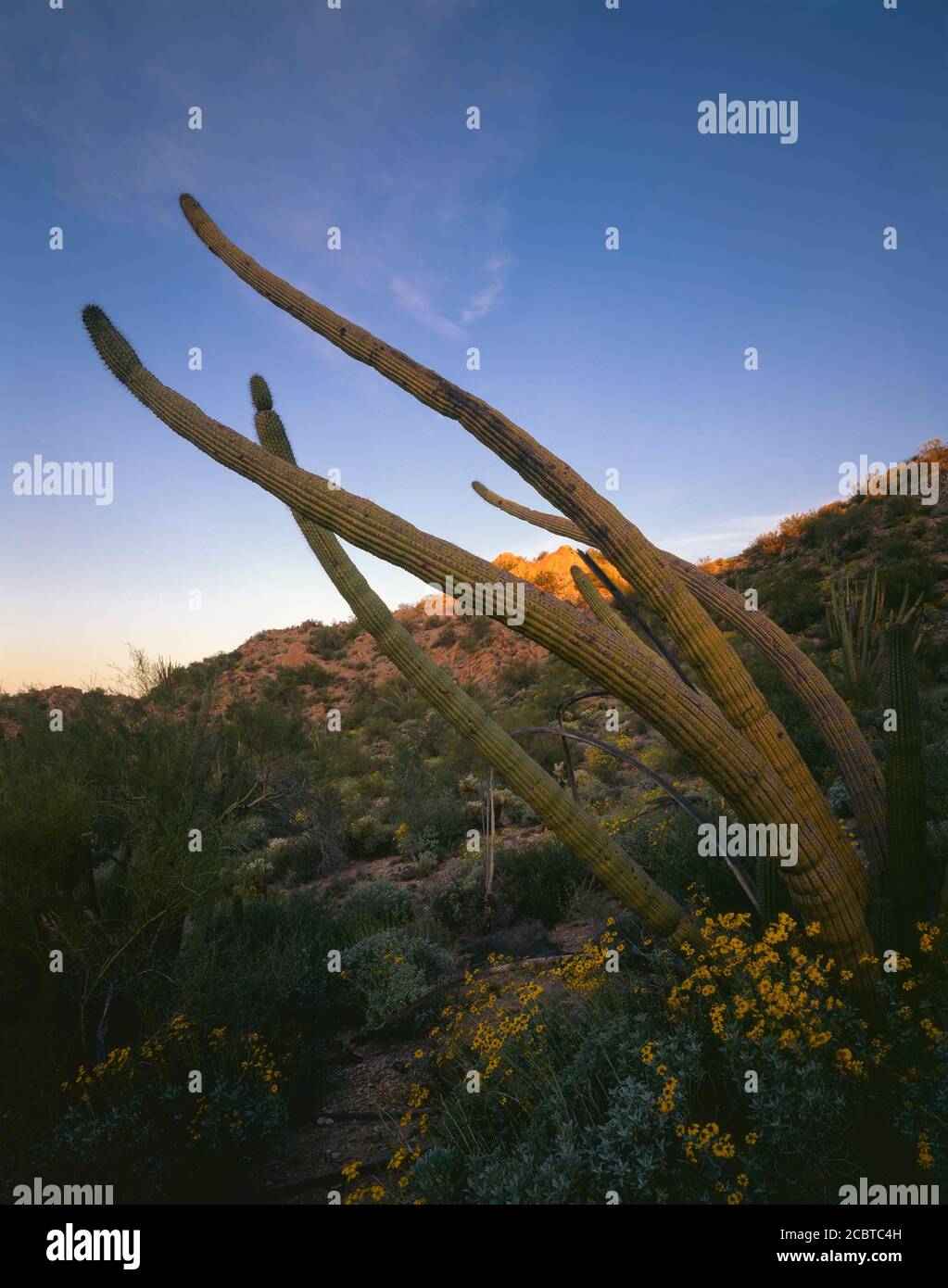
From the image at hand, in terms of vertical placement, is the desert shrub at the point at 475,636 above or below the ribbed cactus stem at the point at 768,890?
above

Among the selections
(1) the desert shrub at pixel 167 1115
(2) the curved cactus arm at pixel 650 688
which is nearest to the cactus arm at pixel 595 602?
(2) the curved cactus arm at pixel 650 688

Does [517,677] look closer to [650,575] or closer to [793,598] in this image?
[793,598]

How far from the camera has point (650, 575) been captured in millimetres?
3061

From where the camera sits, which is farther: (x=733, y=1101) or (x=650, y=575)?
(x=650, y=575)

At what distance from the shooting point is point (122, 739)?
26.1 feet

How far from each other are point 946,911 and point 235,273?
206 inches

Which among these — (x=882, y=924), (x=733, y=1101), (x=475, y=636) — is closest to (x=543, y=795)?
(x=733, y=1101)

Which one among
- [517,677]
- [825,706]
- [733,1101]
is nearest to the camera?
[733,1101]

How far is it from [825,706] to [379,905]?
642 cm

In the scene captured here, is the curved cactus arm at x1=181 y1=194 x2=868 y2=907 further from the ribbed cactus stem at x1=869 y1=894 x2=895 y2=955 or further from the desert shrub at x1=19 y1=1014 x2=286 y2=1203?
the desert shrub at x1=19 y1=1014 x2=286 y2=1203

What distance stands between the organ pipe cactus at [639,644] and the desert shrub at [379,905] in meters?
6.08

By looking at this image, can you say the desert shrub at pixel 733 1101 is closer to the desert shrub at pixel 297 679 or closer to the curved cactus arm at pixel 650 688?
the curved cactus arm at pixel 650 688

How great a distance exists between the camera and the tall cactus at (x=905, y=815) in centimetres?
324
